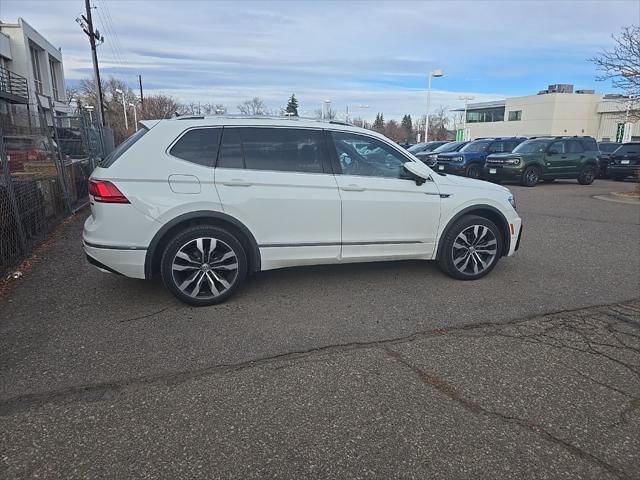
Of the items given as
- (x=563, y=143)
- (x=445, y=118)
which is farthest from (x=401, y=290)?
(x=445, y=118)

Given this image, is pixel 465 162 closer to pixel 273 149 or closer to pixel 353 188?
pixel 353 188

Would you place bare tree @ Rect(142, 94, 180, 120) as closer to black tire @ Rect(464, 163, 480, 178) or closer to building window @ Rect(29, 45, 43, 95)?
building window @ Rect(29, 45, 43, 95)

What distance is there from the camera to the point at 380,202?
→ 4859mm

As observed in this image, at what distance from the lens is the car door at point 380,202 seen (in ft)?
15.8

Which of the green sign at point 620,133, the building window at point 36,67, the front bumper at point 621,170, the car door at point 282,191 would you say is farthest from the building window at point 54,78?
the green sign at point 620,133

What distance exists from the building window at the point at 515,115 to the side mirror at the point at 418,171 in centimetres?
6649

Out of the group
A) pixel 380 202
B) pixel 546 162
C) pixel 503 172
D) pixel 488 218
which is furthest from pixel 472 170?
pixel 380 202

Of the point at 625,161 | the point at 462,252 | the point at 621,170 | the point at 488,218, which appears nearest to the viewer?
the point at 462,252

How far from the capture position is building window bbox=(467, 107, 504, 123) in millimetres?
68438

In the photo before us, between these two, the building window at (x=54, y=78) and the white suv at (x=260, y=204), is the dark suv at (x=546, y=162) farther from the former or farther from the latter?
the building window at (x=54, y=78)

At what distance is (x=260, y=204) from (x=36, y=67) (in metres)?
43.3

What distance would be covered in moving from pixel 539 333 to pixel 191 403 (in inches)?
116

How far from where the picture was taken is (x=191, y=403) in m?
2.91

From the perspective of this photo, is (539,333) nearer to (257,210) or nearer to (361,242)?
(361,242)
